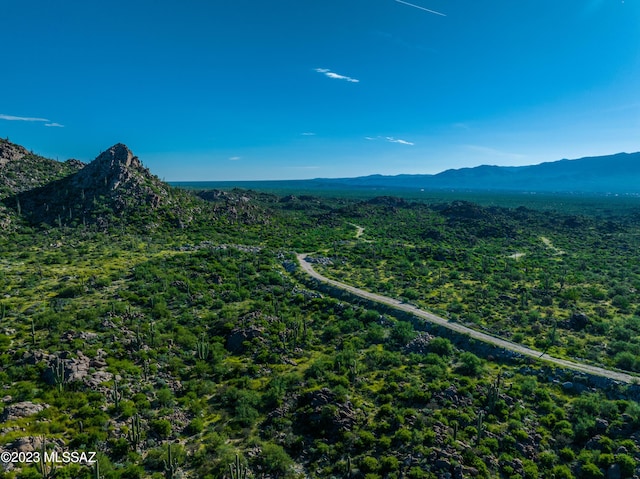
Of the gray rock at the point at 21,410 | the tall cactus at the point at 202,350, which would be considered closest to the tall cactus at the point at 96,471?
the gray rock at the point at 21,410

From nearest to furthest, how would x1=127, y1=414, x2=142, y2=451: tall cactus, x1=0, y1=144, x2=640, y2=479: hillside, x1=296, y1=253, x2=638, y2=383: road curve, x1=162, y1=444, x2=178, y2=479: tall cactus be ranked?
x1=162, y1=444, x2=178, y2=479: tall cactus < x1=127, y1=414, x2=142, y2=451: tall cactus < x1=0, y1=144, x2=640, y2=479: hillside < x1=296, y1=253, x2=638, y2=383: road curve

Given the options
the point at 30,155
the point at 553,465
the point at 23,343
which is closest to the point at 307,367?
the point at 553,465

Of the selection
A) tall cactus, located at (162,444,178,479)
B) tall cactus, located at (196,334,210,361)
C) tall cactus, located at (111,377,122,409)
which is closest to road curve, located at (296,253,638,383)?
tall cactus, located at (196,334,210,361)

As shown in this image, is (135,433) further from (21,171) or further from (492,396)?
(21,171)

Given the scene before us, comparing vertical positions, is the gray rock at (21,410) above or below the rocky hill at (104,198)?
below

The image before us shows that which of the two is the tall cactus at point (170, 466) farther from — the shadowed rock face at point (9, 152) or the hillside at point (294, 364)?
the shadowed rock face at point (9, 152)

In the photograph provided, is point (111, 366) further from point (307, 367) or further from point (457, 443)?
point (457, 443)

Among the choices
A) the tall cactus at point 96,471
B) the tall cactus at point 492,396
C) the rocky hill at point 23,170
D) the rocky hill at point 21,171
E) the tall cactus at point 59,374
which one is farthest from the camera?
the rocky hill at point 23,170

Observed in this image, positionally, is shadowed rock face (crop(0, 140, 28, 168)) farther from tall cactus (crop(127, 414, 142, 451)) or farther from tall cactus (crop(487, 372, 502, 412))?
tall cactus (crop(487, 372, 502, 412))
